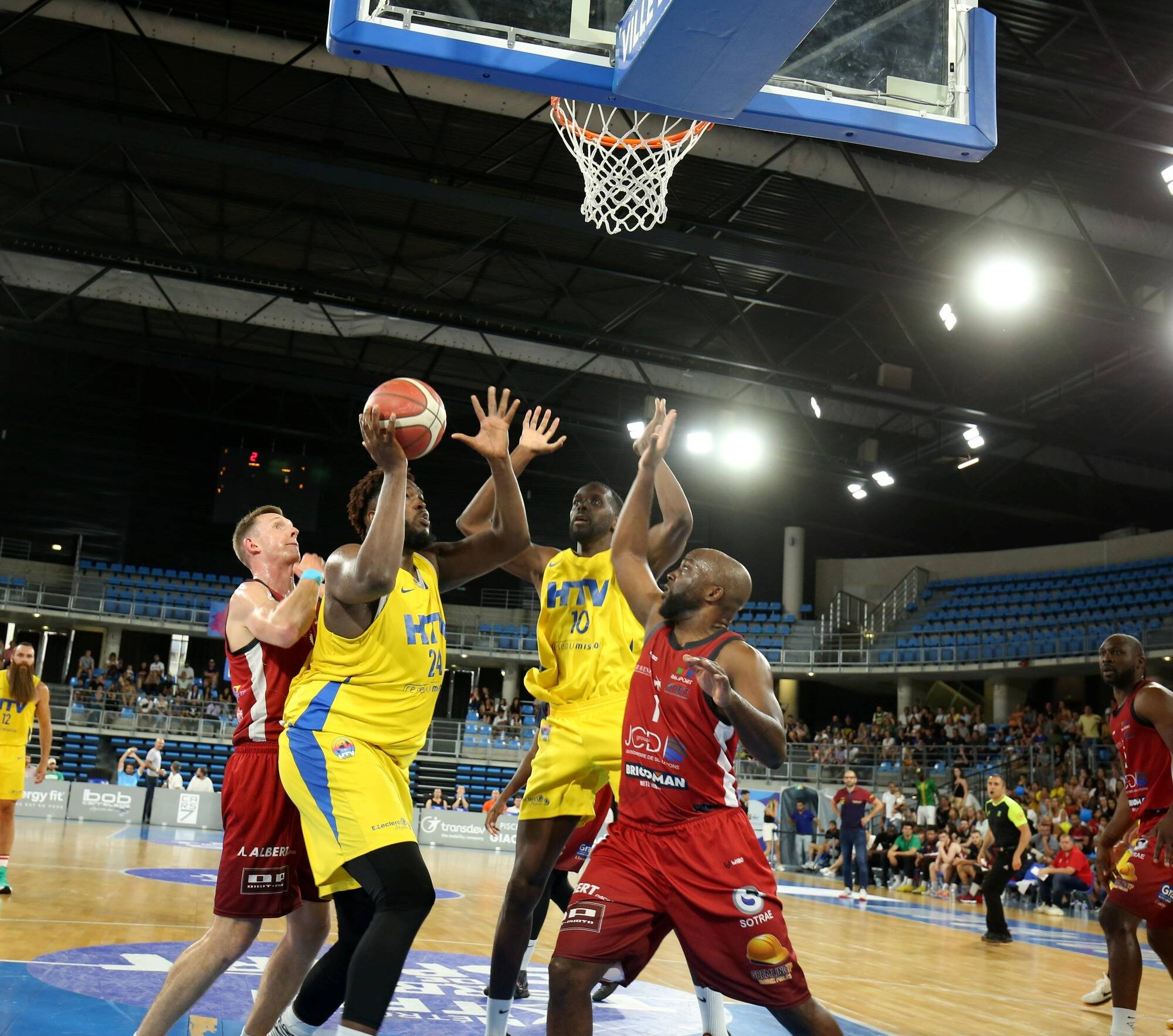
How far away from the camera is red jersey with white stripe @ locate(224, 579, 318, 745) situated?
4.21 meters

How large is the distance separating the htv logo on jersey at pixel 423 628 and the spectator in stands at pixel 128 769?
21057mm

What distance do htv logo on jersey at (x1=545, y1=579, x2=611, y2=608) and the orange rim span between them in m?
3.83

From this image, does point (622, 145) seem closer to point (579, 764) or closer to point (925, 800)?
point (579, 764)

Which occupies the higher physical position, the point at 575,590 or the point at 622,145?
the point at 622,145

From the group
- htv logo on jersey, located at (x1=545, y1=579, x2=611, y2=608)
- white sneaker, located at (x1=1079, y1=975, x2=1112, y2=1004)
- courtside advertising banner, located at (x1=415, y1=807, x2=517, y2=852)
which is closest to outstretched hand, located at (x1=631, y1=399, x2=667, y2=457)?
htv logo on jersey, located at (x1=545, y1=579, x2=611, y2=608)

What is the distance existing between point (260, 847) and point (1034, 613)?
1045 inches

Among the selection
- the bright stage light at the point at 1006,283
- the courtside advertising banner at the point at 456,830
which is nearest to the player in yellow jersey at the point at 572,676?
the bright stage light at the point at 1006,283

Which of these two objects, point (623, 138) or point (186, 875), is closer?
point (623, 138)

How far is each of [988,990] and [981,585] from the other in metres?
23.9

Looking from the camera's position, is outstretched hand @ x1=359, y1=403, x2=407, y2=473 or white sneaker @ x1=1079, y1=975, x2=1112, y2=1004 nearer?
outstretched hand @ x1=359, y1=403, x2=407, y2=473

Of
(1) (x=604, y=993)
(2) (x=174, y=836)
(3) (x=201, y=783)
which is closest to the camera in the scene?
(1) (x=604, y=993)

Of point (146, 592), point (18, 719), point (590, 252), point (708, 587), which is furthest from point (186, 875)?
point (146, 592)

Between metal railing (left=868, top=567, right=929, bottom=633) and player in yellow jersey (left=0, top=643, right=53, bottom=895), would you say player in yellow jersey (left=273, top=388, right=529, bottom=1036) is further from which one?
metal railing (left=868, top=567, right=929, bottom=633)

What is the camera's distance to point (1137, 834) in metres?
6.21
